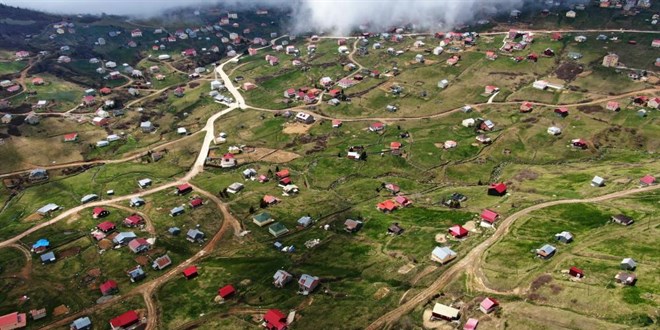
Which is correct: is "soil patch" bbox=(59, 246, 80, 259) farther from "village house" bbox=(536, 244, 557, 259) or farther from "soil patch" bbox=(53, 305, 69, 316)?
"village house" bbox=(536, 244, 557, 259)

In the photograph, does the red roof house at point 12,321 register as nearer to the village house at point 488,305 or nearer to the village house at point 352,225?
the village house at point 352,225

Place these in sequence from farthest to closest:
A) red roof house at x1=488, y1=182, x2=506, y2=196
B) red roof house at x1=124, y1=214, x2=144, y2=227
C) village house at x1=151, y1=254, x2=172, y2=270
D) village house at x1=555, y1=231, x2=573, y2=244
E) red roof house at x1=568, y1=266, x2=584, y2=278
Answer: red roof house at x1=488, y1=182, x2=506, y2=196 < red roof house at x1=124, y1=214, x2=144, y2=227 < village house at x1=151, y1=254, x2=172, y2=270 < village house at x1=555, y1=231, x2=573, y2=244 < red roof house at x1=568, y1=266, x2=584, y2=278

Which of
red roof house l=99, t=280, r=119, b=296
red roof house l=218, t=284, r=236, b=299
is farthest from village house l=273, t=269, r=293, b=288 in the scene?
red roof house l=99, t=280, r=119, b=296

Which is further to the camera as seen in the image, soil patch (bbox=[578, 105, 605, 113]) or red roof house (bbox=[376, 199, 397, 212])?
soil patch (bbox=[578, 105, 605, 113])

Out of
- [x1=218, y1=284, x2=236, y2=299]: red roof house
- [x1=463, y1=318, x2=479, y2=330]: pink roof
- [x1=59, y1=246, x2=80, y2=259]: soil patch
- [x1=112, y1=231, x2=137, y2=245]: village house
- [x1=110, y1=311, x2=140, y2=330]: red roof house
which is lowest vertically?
[x1=59, y1=246, x2=80, y2=259]: soil patch

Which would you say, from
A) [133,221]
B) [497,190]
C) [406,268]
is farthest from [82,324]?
[497,190]

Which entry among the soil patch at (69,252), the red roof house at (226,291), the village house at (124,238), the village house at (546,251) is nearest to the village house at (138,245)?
the village house at (124,238)

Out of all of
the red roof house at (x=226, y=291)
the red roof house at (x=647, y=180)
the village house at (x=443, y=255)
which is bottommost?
the red roof house at (x=226, y=291)

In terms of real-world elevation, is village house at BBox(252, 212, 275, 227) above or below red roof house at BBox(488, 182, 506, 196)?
below
